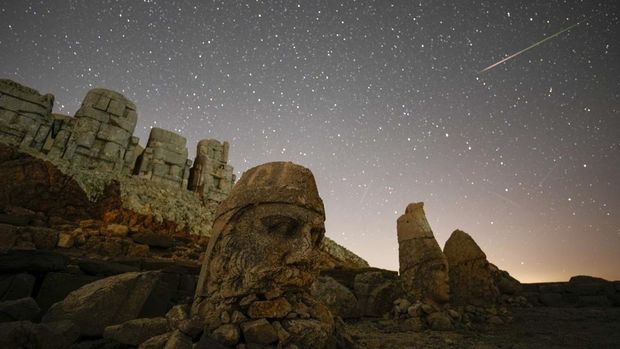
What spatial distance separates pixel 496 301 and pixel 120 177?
18090mm

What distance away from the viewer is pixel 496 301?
7156 mm

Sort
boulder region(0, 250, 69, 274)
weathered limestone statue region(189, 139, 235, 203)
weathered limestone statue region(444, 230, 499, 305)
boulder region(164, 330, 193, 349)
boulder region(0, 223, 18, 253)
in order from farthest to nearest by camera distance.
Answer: weathered limestone statue region(189, 139, 235, 203) → weathered limestone statue region(444, 230, 499, 305) → boulder region(0, 223, 18, 253) → boulder region(0, 250, 69, 274) → boulder region(164, 330, 193, 349)

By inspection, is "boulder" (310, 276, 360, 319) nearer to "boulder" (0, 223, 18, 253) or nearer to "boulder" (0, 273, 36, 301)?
"boulder" (0, 273, 36, 301)

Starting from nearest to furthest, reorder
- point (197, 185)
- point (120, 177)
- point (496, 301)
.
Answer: point (496, 301), point (120, 177), point (197, 185)

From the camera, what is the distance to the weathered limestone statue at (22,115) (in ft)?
51.4

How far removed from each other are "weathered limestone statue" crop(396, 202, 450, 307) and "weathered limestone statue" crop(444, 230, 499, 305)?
3.69 ft

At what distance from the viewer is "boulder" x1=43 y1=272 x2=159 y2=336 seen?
281cm

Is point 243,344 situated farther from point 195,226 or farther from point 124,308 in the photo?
point 195,226

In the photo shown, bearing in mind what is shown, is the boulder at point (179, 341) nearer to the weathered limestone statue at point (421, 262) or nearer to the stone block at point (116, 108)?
the weathered limestone statue at point (421, 262)

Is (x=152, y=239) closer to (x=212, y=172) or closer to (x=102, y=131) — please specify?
(x=102, y=131)

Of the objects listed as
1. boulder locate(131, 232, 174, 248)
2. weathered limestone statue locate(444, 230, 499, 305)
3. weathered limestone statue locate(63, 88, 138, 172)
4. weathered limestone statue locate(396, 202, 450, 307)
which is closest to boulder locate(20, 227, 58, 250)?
boulder locate(131, 232, 174, 248)

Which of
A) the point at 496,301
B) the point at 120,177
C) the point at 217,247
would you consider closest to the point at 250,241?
the point at 217,247

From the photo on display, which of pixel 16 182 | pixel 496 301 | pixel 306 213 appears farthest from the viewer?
pixel 16 182

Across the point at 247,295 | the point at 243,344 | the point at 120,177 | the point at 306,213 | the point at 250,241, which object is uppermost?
the point at 120,177
